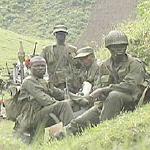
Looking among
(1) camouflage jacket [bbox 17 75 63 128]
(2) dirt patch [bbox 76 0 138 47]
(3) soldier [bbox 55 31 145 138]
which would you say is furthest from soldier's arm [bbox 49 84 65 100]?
(2) dirt patch [bbox 76 0 138 47]

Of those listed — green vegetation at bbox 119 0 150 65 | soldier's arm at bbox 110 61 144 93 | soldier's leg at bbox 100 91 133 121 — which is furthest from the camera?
green vegetation at bbox 119 0 150 65

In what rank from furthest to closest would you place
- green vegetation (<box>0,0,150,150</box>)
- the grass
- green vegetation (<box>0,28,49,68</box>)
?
green vegetation (<box>0,28,49,68</box>) → the grass → green vegetation (<box>0,0,150,150</box>)

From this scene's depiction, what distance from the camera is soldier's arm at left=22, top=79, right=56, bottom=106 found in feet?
29.8

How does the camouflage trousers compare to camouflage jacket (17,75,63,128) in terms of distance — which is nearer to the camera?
the camouflage trousers

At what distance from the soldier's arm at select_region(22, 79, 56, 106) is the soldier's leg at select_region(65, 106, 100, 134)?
900 mm

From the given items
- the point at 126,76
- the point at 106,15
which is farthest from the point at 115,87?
the point at 106,15

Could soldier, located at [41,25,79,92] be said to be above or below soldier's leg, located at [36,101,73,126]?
above

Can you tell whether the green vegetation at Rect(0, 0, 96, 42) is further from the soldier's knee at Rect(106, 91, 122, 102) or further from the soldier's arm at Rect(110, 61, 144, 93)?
the soldier's knee at Rect(106, 91, 122, 102)

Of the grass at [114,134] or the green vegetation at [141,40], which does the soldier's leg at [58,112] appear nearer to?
the grass at [114,134]

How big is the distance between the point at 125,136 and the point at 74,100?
2.81 metres

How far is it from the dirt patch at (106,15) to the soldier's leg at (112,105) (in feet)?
74.4

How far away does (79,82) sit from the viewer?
432 inches

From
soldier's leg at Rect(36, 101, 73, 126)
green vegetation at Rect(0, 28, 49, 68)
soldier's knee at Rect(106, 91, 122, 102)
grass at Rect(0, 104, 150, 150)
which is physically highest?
soldier's knee at Rect(106, 91, 122, 102)

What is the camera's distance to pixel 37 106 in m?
9.28
